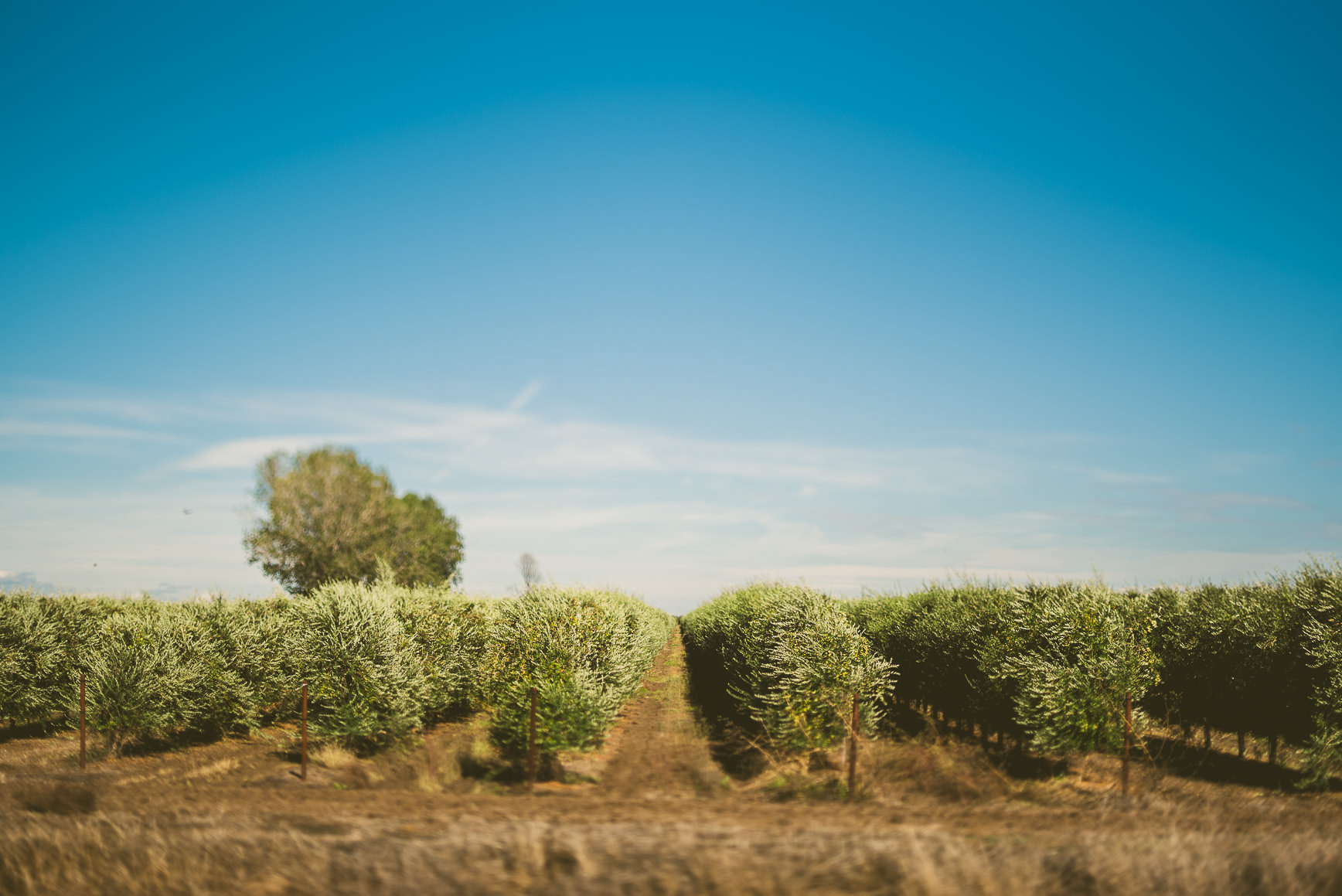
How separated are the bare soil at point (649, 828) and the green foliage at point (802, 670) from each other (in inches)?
35.5

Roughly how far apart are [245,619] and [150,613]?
4.52 m

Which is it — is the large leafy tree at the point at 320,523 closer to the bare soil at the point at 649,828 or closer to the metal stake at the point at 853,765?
the bare soil at the point at 649,828

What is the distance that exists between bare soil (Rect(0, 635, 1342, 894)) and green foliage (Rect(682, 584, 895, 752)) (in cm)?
90

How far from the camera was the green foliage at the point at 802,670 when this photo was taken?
14.8 m

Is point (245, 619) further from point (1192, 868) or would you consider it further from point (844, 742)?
point (1192, 868)

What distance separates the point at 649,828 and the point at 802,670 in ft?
21.2

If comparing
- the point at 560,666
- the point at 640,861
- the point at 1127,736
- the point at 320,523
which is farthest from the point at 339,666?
the point at 320,523

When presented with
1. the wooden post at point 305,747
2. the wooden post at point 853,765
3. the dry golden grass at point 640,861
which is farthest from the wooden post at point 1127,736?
the wooden post at point 305,747

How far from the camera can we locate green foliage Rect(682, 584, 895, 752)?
14805 mm

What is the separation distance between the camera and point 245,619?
20.8 meters

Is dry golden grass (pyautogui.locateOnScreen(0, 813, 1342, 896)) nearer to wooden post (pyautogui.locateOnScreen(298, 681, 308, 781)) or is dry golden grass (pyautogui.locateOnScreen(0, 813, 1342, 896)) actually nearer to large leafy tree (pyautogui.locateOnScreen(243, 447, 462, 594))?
wooden post (pyautogui.locateOnScreen(298, 681, 308, 781))

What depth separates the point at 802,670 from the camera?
49.6 feet

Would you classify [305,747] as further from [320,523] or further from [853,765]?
[320,523]

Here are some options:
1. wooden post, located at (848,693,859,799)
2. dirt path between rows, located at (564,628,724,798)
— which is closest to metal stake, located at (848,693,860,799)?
wooden post, located at (848,693,859,799)
